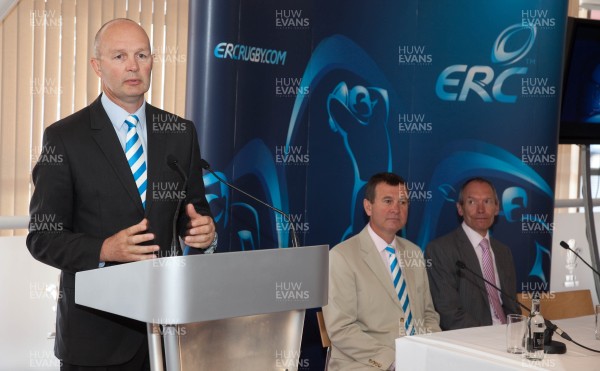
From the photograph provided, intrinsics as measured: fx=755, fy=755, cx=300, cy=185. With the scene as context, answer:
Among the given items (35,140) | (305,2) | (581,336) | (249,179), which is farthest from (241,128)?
(35,140)

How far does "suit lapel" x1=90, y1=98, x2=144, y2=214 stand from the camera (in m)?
2.17

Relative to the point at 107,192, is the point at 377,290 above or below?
below

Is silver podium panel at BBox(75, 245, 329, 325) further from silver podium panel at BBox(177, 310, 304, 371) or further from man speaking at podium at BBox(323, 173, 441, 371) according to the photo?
man speaking at podium at BBox(323, 173, 441, 371)

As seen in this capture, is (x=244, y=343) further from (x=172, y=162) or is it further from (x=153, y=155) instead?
(x=153, y=155)

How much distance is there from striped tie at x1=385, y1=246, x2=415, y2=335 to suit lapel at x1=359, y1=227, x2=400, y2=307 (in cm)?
5

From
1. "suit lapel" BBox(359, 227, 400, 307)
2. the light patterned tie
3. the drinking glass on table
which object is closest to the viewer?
the drinking glass on table

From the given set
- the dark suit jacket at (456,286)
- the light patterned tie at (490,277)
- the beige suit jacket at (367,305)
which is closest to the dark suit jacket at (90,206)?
the beige suit jacket at (367,305)

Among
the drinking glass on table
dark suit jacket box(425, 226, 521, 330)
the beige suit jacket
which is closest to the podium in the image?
the drinking glass on table

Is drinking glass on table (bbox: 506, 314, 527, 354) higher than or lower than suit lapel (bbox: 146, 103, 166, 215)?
lower

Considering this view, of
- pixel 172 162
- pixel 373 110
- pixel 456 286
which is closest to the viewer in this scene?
pixel 172 162

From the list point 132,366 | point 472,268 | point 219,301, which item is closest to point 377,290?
point 472,268

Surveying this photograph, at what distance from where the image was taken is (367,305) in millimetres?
3562

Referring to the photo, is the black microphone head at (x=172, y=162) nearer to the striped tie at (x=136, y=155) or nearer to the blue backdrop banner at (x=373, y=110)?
the striped tie at (x=136, y=155)

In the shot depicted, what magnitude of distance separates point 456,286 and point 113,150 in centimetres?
237
